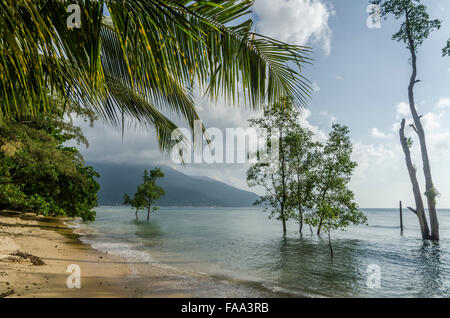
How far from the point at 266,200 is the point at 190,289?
14.6 m

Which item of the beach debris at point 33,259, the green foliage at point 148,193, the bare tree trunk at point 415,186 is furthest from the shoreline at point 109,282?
the green foliage at point 148,193

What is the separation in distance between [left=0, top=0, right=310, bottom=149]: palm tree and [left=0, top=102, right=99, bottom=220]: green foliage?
20.3 ft

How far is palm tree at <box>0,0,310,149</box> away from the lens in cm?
142

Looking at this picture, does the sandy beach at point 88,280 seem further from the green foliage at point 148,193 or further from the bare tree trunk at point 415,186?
the green foliage at point 148,193

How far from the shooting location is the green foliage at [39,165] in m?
7.92

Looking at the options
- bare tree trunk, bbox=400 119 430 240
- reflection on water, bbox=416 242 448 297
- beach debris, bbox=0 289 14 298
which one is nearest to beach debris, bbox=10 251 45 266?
beach debris, bbox=0 289 14 298

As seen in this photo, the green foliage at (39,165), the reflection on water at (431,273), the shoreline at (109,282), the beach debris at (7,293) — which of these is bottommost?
the reflection on water at (431,273)

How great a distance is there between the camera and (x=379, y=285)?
8.80 m

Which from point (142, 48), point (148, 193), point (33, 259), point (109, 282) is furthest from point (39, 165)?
point (148, 193)

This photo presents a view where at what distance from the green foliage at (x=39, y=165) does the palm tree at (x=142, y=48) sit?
618 cm

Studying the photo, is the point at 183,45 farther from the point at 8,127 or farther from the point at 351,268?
the point at 351,268

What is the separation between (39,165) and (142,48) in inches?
422

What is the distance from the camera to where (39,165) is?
31.2 ft
